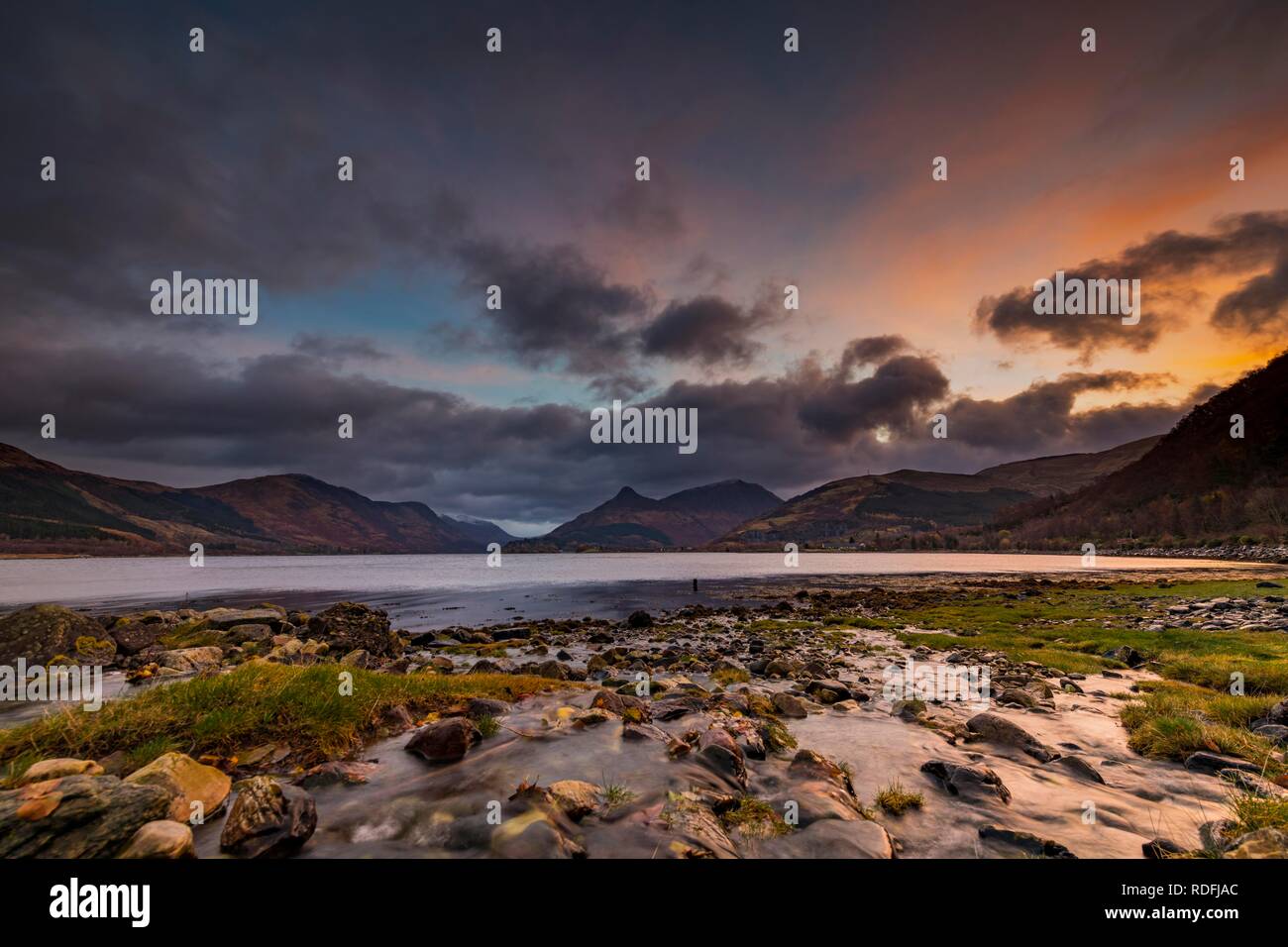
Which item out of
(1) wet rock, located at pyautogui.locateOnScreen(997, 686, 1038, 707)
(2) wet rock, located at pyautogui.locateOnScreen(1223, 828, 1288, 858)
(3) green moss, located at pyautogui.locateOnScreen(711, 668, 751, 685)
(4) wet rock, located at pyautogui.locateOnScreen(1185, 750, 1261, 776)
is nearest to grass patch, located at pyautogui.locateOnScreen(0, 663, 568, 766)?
(3) green moss, located at pyautogui.locateOnScreen(711, 668, 751, 685)

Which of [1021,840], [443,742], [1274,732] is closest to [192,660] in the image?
[443,742]

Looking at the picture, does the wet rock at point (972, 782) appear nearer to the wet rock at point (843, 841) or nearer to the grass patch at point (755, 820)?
the wet rock at point (843, 841)

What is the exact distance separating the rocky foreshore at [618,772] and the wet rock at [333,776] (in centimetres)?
3

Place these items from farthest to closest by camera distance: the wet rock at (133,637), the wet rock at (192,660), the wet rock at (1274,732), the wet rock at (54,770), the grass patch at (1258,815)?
the wet rock at (133,637) < the wet rock at (192,660) < the wet rock at (1274,732) < the wet rock at (54,770) < the grass patch at (1258,815)

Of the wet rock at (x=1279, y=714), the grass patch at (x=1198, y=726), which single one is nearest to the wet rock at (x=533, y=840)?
the grass patch at (x=1198, y=726)

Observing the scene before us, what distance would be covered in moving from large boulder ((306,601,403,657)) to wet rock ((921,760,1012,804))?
2321 centimetres

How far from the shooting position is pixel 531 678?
14.7 meters

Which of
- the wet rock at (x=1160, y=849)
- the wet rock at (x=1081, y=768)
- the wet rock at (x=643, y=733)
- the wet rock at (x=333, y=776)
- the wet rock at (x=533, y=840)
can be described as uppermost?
the wet rock at (x=533, y=840)

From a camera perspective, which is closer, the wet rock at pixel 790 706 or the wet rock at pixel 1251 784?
the wet rock at pixel 1251 784

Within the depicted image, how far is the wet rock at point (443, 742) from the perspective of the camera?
8062 mm

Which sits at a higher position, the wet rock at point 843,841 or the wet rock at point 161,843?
the wet rock at point 161,843

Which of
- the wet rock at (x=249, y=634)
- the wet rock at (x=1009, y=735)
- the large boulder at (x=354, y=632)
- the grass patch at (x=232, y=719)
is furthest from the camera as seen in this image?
the large boulder at (x=354, y=632)

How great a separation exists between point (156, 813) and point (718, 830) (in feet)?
19.7
